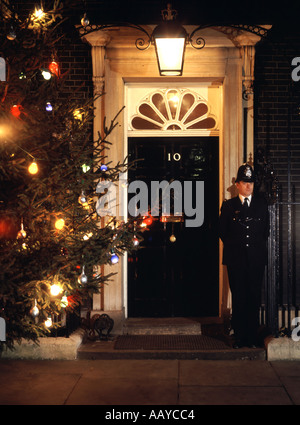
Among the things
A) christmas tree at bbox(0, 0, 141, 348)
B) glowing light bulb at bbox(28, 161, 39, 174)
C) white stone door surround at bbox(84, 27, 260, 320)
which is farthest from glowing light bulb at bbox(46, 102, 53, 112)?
white stone door surround at bbox(84, 27, 260, 320)

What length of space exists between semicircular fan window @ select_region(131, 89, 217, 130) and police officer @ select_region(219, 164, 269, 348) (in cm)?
166

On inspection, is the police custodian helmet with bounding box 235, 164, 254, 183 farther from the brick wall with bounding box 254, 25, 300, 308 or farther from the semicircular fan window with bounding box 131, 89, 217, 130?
the semicircular fan window with bounding box 131, 89, 217, 130

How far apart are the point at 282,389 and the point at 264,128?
13.0ft

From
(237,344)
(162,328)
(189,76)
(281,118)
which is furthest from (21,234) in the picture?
(281,118)

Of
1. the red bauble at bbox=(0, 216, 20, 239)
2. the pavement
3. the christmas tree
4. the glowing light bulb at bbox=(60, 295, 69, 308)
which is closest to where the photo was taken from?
the pavement

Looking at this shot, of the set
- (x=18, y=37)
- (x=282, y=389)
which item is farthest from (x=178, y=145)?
(x=282, y=389)

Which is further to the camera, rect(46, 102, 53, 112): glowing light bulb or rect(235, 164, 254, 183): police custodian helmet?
rect(235, 164, 254, 183): police custodian helmet

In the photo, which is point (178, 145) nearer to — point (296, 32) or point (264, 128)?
point (264, 128)

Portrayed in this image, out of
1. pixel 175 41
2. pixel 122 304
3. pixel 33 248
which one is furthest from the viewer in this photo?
pixel 122 304

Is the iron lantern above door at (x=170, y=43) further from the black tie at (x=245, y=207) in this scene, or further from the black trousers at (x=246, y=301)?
the black trousers at (x=246, y=301)

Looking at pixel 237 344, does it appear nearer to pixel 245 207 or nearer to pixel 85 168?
pixel 245 207

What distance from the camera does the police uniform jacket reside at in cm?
707

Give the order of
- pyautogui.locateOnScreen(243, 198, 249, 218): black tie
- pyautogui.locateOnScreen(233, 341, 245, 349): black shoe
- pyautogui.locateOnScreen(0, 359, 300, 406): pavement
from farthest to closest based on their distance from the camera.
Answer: pyautogui.locateOnScreen(243, 198, 249, 218): black tie → pyautogui.locateOnScreen(233, 341, 245, 349): black shoe → pyautogui.locateOnScreen(0, 359, 300, 406): pavement

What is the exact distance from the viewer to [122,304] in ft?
26.8
